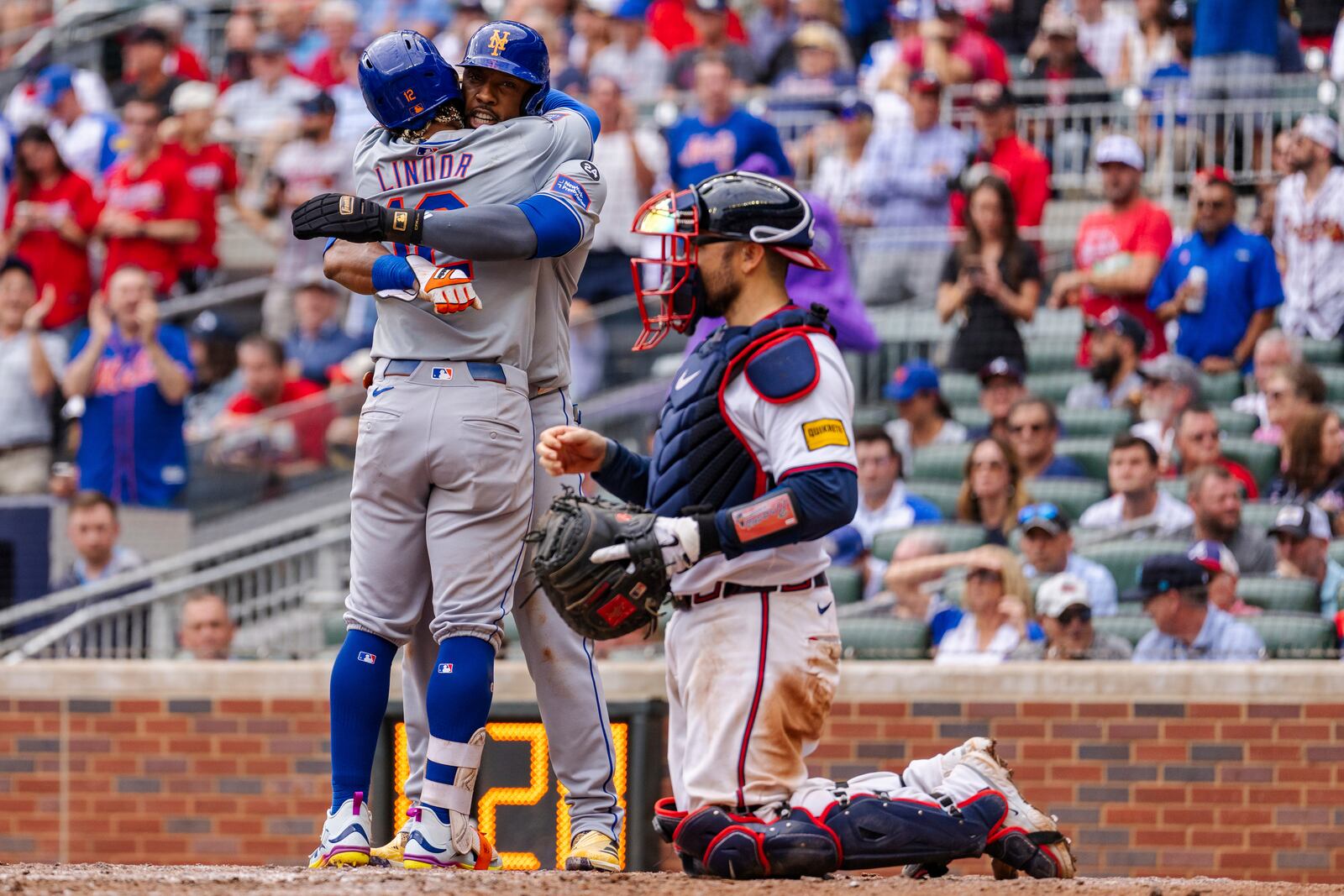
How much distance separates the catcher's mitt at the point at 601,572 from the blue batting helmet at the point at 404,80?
1.01 m

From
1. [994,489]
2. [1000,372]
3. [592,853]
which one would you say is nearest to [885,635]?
[994,489]

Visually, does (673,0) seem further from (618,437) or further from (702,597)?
(702,597)

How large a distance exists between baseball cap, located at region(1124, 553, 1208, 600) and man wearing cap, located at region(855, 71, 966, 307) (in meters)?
3.11

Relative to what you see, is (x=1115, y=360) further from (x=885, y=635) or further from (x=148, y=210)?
(x=148, y=210)

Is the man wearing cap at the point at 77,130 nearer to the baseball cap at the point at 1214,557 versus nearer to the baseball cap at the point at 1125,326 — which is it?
the baseball cap at the point at 1125,326

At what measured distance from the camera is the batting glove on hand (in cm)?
421

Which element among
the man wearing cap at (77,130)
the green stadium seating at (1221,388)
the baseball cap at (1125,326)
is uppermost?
the man wearing cap at (77,130)

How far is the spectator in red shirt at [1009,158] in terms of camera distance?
9.75 meters

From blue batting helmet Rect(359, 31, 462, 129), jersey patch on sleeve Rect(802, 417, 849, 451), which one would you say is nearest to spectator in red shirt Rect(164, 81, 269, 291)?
blue batting helmet Rect(359, 31, 462, 129)

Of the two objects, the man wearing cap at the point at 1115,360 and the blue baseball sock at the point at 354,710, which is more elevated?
the man wearing cap at the point at 1115,360

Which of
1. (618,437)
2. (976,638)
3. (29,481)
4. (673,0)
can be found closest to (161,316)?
(29,481)

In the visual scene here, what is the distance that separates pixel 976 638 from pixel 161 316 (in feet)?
17.3

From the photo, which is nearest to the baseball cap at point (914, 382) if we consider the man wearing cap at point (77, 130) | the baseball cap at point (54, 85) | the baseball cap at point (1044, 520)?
the baseball cap at point (1044, 520)

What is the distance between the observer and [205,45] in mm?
13766
